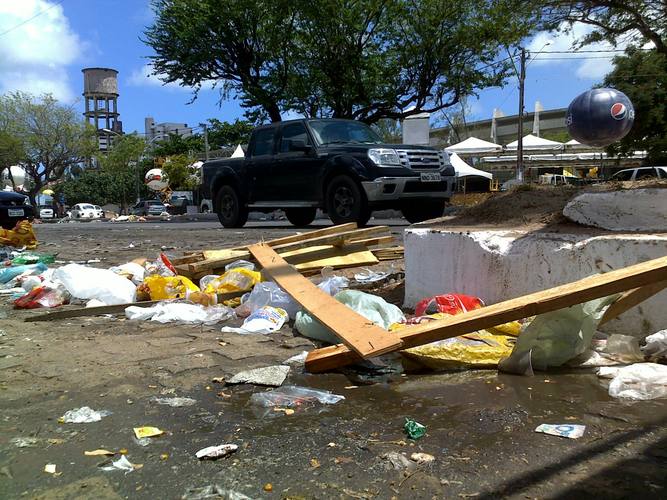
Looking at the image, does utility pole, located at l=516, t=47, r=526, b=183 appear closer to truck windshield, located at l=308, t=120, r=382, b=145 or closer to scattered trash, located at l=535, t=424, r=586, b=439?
truck windshield, located at l=308, t=120, r=382, b=145

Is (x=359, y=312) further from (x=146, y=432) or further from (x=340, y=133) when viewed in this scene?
(x=340, y=133)

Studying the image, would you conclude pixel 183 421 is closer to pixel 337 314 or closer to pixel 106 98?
pixel 337 314

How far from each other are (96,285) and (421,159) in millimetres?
5383

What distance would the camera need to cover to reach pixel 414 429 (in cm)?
221

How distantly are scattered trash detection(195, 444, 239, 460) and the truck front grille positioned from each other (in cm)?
695

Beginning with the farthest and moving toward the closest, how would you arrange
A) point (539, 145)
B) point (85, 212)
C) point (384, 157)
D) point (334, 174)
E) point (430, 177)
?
1. point (85, 212)
2. point (539, 145)
3. point (334, 174)
4. point (430, 177)
5. point (384, 157)

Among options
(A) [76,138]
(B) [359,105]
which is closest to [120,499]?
(B) [359,105]

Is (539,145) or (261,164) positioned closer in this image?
(261,164)

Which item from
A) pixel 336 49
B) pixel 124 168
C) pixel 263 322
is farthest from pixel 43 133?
pixel 263 322

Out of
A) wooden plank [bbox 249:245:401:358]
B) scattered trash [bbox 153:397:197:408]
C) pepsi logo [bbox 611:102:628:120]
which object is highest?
pepsi logo [bbox 611:102:628:120]

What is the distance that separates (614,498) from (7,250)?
922 centimetres

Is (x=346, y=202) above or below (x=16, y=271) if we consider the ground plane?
above

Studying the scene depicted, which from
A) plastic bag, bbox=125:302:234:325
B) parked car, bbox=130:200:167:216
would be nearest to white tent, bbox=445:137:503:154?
parked car, bbox=130:200:167:216

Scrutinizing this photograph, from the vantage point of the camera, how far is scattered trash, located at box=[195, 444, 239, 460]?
2.04m
